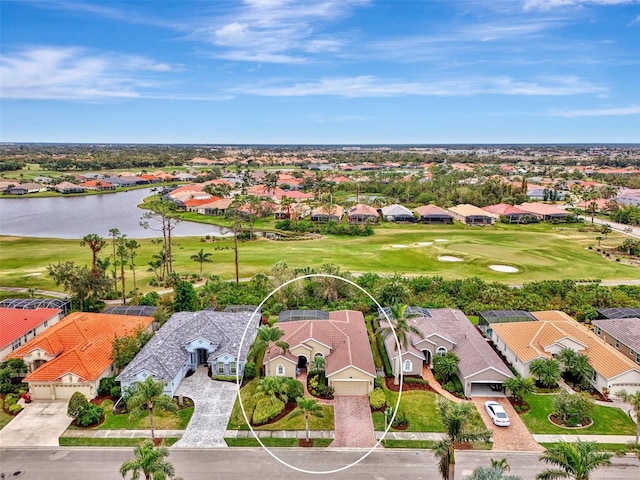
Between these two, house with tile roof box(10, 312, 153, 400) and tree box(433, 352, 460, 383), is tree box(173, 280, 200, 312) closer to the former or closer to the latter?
house with tile roof box(10, 312, 153, 400)

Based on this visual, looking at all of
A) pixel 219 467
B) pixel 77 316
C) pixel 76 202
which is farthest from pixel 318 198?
pixel 219 467

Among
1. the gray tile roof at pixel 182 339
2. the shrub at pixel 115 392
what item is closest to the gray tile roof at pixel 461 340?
the gray tile roof at pixel 182 339

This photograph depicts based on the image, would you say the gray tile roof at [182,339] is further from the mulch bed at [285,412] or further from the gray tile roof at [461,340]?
the gray tile roof at [461,340]

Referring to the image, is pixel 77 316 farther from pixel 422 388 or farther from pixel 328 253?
pixel 328 253

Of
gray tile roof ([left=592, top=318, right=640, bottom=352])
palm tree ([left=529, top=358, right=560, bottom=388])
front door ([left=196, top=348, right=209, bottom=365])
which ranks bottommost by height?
front door ([left=196, top=348, right=209, bottom=365])

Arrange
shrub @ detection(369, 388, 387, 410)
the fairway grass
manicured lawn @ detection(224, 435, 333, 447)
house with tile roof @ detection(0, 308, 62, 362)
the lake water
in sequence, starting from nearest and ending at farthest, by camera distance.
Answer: manicured lawn @ detection(224, 435, 333, 447)
shrub @ detection(369, 388, 387, 410)
house with tile roof @ detection(0, 308, 62, 362)
the fairway grass
the lake water

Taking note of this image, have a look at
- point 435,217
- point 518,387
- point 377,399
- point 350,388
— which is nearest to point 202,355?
point 350,388

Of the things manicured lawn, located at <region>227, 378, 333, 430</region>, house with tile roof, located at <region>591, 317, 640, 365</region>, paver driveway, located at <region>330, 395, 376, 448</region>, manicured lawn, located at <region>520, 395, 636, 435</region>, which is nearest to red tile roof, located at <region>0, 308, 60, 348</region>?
manicured lawn, located at <region>227, 378, 333, 430</region>

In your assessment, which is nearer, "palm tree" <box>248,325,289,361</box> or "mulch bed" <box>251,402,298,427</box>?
"mulch bed" <box>251,402,298,427</box>
